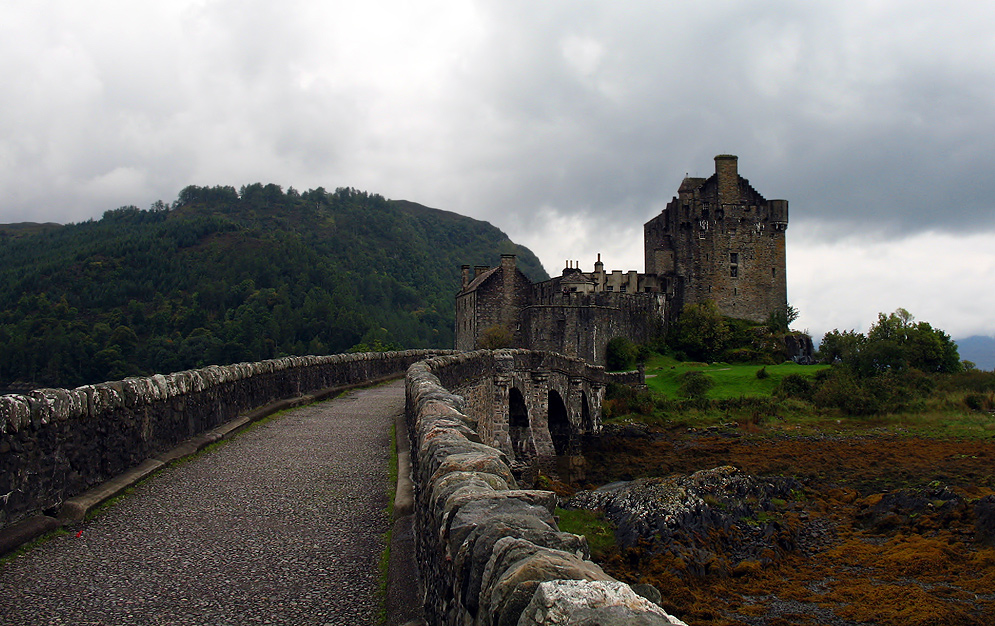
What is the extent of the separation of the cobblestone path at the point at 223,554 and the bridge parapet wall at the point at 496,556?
72 centimetres

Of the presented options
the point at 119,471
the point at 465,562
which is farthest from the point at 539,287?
the point at 465,562

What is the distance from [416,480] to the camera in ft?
21.4

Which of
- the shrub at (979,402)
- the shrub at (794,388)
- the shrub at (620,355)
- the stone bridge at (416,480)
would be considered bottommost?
the shrub at (979,402)

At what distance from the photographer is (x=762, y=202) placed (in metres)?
54.9

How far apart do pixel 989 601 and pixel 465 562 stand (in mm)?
14541

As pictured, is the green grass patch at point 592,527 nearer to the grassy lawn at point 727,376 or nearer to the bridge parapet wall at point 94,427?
the bridge parapet wall at point 94,427

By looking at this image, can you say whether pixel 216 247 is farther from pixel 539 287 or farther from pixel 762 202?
pixel 762 202

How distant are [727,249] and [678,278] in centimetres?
414


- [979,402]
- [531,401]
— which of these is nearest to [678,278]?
[979,402]

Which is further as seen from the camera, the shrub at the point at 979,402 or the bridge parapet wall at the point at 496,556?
the shrub at the point at 979,402

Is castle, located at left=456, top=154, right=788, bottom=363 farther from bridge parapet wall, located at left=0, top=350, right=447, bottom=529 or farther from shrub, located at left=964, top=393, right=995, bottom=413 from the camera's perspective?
bridge parapet wall, located at left=0, top=350, right=447, bottom=529

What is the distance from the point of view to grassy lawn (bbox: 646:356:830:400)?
39.4m

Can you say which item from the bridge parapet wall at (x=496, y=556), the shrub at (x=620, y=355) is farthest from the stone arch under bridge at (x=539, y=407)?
the bridge parapet wall at (x=496, y=556)

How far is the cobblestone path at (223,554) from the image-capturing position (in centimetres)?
453
